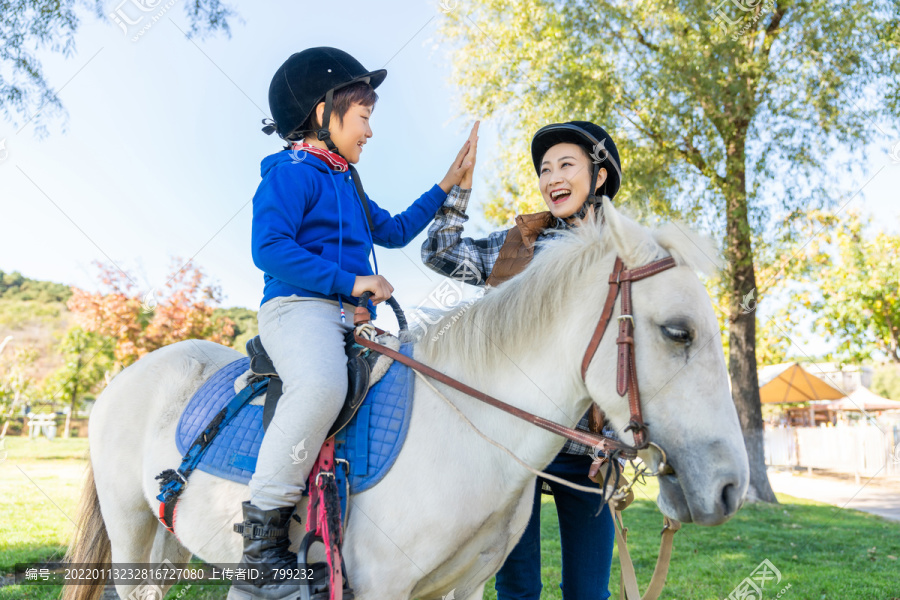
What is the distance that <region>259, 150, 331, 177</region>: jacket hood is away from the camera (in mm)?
2576

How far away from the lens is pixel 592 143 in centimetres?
292

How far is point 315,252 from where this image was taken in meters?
2.51

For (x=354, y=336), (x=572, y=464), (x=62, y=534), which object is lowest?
(x=62, y=534)

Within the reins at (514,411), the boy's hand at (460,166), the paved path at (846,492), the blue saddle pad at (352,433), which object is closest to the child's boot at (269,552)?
the blue saddle pad at (352,433)

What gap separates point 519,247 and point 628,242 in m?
0.97

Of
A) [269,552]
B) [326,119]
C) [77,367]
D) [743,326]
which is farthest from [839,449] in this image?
[77,367]

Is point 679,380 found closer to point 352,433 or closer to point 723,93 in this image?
point 352,433

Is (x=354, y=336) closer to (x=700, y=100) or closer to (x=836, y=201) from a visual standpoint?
(x=700, y=100)

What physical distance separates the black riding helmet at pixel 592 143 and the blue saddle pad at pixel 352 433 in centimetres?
139

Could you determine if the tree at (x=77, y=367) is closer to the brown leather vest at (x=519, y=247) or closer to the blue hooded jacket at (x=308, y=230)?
the blue hooded jacket at (x=308, y=230)

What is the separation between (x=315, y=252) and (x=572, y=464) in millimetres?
1575

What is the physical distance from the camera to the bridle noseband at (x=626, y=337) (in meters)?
1.83

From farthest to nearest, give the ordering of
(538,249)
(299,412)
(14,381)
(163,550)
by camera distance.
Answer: (14,381) < (163,550) < (538,249) < (299,412)

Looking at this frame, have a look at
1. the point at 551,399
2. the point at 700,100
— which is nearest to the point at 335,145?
the point at 551,399
